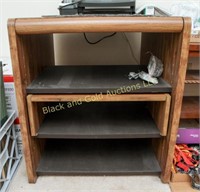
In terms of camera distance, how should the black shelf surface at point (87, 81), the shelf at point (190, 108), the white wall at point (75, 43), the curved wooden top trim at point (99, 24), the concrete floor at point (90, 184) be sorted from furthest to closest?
the white wall at point (75, 43), the shelf at point (190, 108), the concrete floor at point (90, 184), the black shelf surface at point (87, 81), the curved wooden top trim at point (99, 24)

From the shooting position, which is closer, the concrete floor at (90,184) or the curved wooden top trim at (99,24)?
the curved wooden top trim at (99,24)

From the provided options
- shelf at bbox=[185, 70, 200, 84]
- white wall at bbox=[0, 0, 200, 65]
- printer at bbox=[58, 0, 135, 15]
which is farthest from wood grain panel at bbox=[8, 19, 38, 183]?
shelf at bbox=[185, 70, 200, 84]

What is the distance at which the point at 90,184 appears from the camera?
944 mm

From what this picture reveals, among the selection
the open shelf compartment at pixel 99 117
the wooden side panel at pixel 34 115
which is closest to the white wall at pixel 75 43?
the open shelf compartment at pixel 99 117

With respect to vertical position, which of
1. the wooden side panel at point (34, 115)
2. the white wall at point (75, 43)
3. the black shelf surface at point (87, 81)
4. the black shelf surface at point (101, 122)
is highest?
the white wall at point (75, 43)

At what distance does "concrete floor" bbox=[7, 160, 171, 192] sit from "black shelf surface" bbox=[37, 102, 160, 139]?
24cm

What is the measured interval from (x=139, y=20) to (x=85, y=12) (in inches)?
14.2

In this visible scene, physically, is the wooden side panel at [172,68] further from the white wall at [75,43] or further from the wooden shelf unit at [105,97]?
the white wall at [75,43]

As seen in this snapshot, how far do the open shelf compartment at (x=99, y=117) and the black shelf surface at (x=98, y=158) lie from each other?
201mm

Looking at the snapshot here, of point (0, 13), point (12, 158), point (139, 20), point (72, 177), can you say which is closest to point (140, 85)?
point (139, 20)

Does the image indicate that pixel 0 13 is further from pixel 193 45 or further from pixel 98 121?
pixel 193 45

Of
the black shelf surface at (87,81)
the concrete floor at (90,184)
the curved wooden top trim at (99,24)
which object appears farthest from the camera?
the concrete floor at (90,184)

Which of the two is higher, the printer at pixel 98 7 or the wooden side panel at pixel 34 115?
the printer at pixel 98 7

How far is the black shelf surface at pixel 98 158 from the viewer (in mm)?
968
